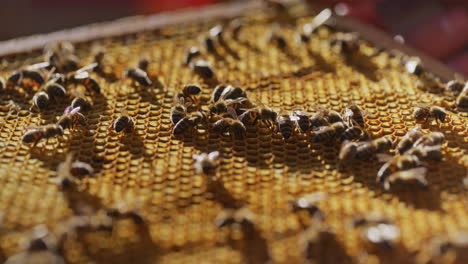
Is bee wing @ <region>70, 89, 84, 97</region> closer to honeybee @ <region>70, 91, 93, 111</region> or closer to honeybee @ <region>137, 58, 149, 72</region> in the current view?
honeybee @ <region>70, 91, 93, 111</region>

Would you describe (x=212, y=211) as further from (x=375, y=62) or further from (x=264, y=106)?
(x=375, y=62)

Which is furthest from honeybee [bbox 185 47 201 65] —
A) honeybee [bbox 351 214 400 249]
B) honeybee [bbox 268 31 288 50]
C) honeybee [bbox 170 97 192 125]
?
honeybee [bbox 351 214 400 249]

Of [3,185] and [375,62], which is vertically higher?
[375,62]

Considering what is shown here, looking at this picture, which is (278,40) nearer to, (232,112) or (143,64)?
(143,64)

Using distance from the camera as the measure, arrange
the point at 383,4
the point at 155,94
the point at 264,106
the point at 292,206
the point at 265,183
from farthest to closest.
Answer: the point at 383,4, the point at 155,94, the point at 264,106, the point at 265,183, the point at 292,206

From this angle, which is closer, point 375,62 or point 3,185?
point 3,185

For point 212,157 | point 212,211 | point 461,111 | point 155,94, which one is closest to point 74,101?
point 155,94

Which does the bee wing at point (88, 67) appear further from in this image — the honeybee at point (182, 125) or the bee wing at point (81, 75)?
the honeybee at point (182, 125)
